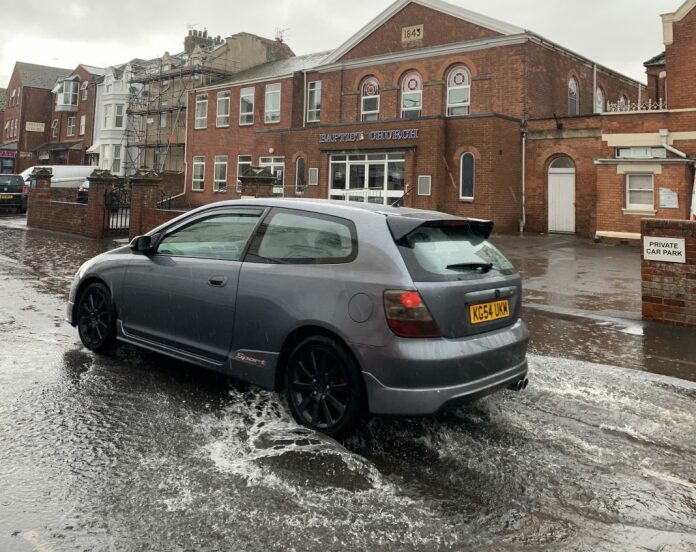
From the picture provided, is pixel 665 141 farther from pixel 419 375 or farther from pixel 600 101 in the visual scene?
pixel 419 375

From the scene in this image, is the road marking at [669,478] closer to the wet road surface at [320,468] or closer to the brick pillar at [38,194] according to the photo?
the wet road surface at [320,468]

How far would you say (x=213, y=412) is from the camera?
4254 mm

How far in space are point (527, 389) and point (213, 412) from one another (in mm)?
2719

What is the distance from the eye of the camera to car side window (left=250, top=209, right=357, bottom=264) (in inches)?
157

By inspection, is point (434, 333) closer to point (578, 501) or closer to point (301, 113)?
point (578, 501)

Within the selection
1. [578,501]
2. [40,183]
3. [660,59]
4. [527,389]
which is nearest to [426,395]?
[578,501]

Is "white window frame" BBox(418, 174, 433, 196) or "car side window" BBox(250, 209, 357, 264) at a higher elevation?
"white window frame" BBox(418, 174, 433, 196)

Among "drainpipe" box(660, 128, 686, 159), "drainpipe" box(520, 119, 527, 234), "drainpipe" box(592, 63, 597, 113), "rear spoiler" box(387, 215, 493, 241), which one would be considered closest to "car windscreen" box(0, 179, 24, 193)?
"drainpipe" box(520, 119, 527, 234)

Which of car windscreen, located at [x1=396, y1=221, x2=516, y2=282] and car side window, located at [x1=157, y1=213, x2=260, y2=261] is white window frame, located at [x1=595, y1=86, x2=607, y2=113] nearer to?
car windscreen, located at [x1=396, y1=221, x2=516, y2=282]

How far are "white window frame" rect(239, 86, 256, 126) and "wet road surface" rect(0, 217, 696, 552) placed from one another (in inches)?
1234

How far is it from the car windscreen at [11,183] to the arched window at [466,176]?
2169 centimetres

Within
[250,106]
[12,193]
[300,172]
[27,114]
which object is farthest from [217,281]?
[27,114]

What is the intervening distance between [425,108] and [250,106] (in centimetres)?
1251

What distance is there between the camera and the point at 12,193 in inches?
1117
